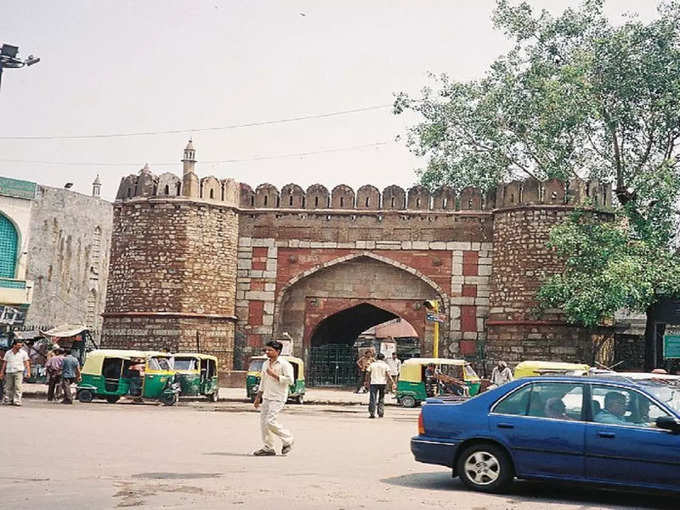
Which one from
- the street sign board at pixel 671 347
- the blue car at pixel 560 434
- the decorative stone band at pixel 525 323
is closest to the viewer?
Answer: the blue car at pixel 560 434

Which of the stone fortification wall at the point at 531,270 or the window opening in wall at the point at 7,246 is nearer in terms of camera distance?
the stone fortification wall at the point at 531,270

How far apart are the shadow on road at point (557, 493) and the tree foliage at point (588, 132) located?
46.6 ft

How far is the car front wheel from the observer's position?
7664mm

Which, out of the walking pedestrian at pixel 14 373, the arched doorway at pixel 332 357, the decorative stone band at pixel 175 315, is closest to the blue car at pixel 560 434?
the walking pedestrian at pixel 14 373

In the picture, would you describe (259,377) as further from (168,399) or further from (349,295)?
(349,295)

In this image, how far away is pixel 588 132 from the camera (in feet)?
84.7

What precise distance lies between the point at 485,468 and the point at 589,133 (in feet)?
64.3

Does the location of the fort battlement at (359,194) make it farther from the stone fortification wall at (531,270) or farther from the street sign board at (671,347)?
the street sign board at (671,347)

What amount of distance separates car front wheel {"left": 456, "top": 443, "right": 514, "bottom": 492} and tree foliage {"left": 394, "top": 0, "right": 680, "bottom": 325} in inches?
582

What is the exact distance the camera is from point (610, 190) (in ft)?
82.8

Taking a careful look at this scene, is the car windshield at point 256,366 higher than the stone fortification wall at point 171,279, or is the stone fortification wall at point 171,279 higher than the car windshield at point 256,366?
the stone fortification wall at point 171,279

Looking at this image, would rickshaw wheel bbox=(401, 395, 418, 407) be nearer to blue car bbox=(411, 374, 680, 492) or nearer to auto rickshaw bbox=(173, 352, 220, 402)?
auto rickshaw bbox=(173, 352, 220, 402)

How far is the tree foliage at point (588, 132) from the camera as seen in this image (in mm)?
22984

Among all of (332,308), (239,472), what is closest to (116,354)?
(332,308)
